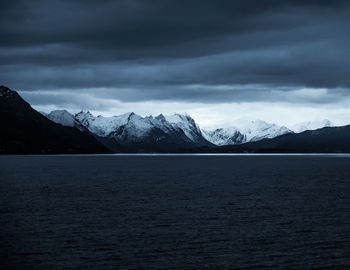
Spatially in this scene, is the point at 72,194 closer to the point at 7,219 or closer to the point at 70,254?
the point at 7,219

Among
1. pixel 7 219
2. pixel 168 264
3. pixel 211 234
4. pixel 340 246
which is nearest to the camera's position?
pixel 168 264

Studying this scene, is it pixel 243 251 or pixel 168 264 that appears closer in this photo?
pixel 168 264

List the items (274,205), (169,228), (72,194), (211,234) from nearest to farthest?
(211,234), (169,228), (274,205), (72,194)

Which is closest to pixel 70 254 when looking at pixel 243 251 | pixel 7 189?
pixel 243 251

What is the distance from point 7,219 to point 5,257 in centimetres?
2583

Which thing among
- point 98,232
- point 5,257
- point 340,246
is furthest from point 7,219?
point 340,246

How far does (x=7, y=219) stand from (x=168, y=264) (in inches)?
1466

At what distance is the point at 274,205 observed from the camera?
93.9 m

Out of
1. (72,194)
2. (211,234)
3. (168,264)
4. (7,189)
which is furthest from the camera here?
(7,189)

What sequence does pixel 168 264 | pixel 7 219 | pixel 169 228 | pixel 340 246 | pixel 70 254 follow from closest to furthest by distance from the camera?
pixel 168 264 < pixel 70 254 < pixel 340 246 < pixel 169 228 < pixel 7 219

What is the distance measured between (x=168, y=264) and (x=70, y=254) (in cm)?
1120

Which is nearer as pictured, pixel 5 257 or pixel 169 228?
pixel 5 257

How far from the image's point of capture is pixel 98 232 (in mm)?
63656

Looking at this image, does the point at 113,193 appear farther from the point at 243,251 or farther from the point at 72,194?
the point at 243,251
